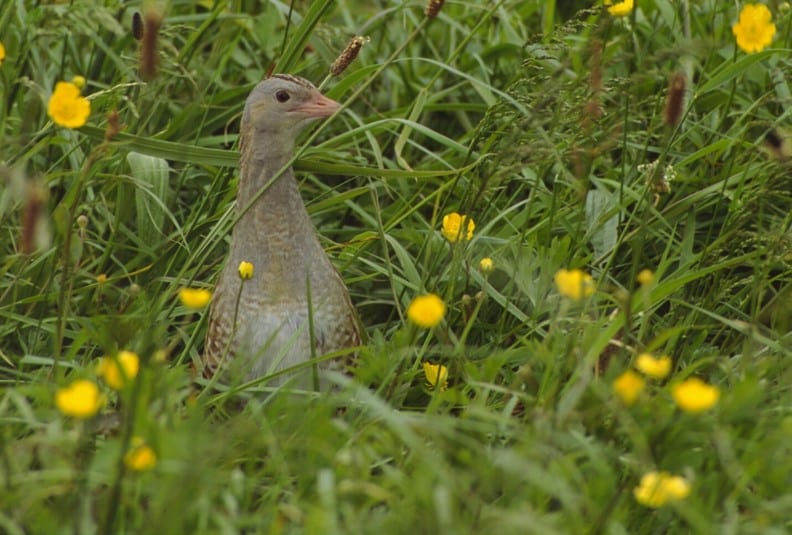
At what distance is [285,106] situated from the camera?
382 centimetres

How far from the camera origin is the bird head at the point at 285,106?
3.81m

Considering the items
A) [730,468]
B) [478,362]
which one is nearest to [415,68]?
[478,362]

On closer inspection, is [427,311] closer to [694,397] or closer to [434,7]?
[694,397]

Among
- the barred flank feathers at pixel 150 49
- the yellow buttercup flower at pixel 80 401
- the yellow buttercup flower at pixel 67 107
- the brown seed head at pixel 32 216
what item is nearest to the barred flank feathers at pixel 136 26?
the yellow buttercup flower at pixel 67 107

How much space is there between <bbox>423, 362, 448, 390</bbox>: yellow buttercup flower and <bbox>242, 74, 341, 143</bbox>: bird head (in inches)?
28.0

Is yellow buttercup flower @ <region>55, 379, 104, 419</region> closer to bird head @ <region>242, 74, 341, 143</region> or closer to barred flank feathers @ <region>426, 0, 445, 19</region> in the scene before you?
barred flank feathers @ <region>426, 0, 445, 19</region>

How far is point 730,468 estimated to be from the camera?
265 centimetres

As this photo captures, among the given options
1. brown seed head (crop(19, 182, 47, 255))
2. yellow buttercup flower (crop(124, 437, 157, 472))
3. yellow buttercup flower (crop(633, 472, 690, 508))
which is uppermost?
brown seed head (crop(19, 182, 47, 255))

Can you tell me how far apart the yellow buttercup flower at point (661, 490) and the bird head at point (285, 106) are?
1.56 metres

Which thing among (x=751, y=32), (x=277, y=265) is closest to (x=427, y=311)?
(x=277, y=265)

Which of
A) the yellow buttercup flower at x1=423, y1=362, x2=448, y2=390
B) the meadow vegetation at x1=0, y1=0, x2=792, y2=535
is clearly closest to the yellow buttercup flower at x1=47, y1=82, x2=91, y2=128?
the meadow vegetation at x1=0, y1=0, x2=792, y2=535

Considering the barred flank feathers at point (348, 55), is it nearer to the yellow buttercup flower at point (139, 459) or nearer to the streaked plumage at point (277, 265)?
the streaked plumage at point (277, 265)

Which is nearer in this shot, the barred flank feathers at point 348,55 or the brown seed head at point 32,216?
the brown seed head at point 32,216

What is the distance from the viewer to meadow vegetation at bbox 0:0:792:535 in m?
2.62
